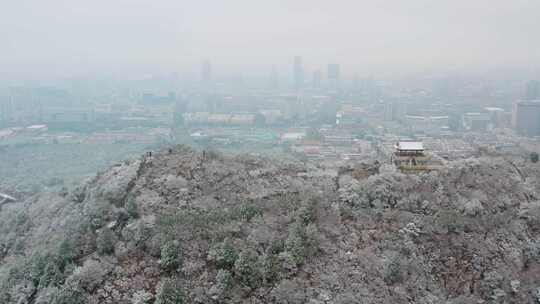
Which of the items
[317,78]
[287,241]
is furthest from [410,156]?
[317,78]

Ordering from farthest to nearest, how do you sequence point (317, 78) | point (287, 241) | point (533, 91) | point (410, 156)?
point (317, 78), point (533, 91), point (410, 156), point (287, 241)

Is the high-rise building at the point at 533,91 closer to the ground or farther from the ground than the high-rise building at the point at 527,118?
farther from the ground

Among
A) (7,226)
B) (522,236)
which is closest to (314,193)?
(522,236)

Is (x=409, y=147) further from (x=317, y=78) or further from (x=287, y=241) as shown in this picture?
(x=317, y=78)

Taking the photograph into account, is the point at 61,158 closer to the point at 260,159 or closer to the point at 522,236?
the point at 260,159

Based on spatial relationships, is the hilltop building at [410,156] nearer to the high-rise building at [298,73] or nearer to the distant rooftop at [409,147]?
the distant rooftop at [409,147]

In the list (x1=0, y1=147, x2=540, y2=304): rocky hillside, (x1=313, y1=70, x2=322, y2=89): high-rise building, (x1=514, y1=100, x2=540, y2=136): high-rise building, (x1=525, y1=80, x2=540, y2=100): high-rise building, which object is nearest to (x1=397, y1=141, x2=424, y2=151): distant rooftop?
(x1=0, y1=147, x2=540, y2=304): rocky hillside

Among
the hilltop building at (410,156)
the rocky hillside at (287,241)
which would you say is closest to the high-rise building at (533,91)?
the hilltop building at (410,156)
